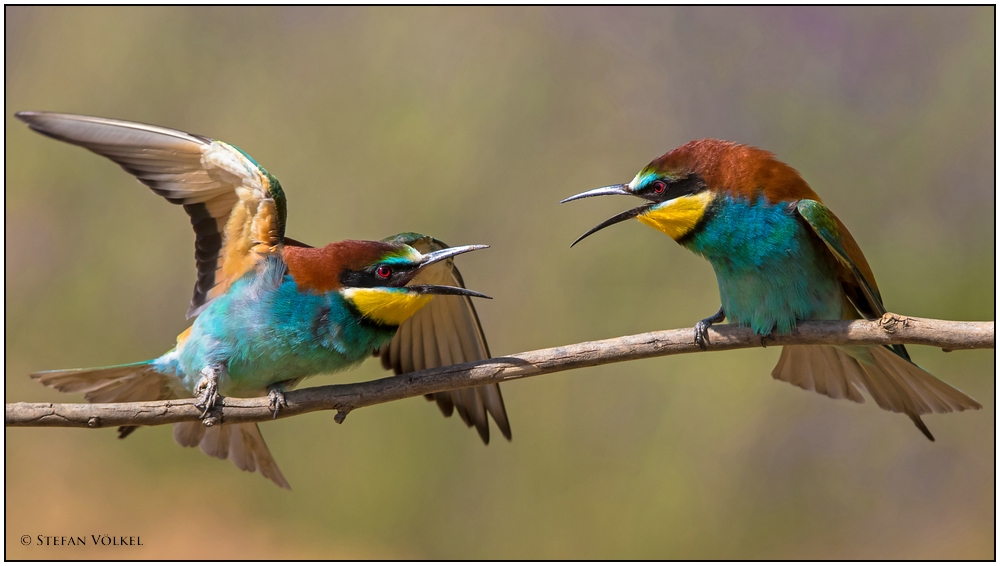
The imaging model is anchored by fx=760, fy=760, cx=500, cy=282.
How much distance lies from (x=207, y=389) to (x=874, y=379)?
1520 mm

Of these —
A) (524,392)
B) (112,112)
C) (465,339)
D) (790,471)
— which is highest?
(112,112)

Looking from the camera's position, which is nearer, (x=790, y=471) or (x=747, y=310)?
(x=747, y=310)

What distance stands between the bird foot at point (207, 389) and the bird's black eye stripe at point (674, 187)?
1019 mm

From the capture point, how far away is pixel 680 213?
5.36 ft

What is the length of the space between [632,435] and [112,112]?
250cm

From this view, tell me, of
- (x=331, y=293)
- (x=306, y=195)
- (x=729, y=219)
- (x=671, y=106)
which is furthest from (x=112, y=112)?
(x=729, y=219)

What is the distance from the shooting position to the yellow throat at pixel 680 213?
1.62 metres

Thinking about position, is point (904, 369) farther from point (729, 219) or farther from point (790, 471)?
point (790, 471)

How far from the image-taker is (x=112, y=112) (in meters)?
3.19

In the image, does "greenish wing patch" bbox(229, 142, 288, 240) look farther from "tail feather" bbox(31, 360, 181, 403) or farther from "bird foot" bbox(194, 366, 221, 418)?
"tail feather" bbox(31, 360, 181, 403)

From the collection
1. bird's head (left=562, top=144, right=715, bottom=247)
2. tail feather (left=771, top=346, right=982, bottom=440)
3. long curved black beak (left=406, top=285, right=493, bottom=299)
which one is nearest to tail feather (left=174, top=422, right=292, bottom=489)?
long curved black beak (left=406, top=285, right=493, bottom=299)

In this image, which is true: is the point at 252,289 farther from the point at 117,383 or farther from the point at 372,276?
the point at 117,383

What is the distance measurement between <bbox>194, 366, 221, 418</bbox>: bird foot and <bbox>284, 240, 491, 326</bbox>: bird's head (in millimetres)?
273

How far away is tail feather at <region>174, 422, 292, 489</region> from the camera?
1977 millimetres
